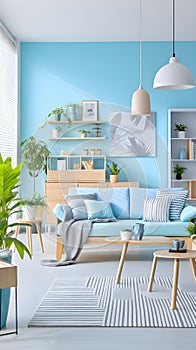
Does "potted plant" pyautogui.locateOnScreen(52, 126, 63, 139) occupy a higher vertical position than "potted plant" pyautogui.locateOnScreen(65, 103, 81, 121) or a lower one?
lower

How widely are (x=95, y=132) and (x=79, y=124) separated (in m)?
0.27

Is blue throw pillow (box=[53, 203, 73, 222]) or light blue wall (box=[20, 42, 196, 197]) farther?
light blue wall (box=[20, 42, 196, 197])

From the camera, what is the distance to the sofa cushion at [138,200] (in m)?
6.73

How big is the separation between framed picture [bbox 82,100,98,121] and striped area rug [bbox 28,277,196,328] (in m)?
3.77

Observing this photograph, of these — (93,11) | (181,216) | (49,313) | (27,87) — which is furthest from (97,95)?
(49,313)

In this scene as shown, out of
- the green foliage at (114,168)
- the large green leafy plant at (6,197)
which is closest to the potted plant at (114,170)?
the green foliage at (114,168)

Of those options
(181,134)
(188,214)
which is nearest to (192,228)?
(188,214)

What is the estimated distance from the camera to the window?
7.63 meters

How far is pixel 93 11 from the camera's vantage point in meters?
6.84

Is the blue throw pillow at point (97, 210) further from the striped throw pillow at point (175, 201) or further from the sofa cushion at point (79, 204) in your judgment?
the striped throw pillow at point (175, 201)

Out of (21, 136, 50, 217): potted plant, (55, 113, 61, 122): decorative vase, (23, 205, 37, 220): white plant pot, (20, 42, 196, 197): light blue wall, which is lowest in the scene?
(23, 205, 37, 220): white plant pot

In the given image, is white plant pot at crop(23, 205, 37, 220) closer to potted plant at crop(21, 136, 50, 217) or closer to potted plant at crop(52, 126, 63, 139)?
potted plant at crop(21, 136, 50, 217)

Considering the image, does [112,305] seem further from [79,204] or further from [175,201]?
[175,201]

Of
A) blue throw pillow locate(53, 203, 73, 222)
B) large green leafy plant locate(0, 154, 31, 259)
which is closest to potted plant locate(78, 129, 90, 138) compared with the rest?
blue throw pillow locate(53, 203, 73, 222)
